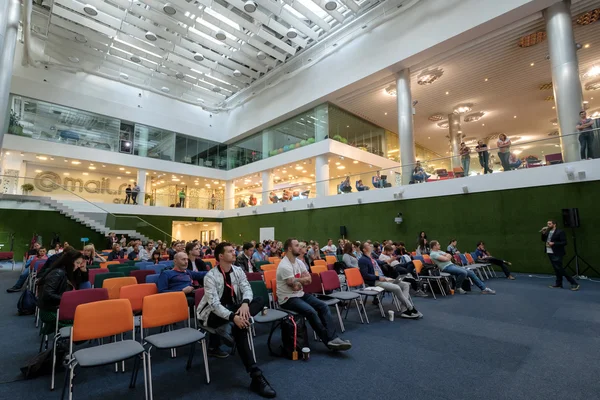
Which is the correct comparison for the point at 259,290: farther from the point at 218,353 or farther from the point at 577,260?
the point at 577,260

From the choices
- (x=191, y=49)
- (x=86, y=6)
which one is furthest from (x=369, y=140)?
(x=86, y=6)

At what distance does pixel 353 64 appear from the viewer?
14539mm

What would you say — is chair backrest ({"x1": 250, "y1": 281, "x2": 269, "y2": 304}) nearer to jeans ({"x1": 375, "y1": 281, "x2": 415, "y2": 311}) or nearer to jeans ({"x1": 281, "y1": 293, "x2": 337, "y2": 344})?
jeans ({"x1": 281, "y1": 293, "x2": 337, "y2": 344})

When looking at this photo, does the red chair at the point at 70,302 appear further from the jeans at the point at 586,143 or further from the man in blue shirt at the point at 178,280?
the jeans at the point at 586,143

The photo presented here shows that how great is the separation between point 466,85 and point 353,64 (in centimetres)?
577

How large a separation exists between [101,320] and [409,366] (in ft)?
10.2

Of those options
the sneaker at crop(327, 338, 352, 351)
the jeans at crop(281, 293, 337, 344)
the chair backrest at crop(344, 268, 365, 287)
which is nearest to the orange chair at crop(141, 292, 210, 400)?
the jeans at crop(281, 293, 337, 344)

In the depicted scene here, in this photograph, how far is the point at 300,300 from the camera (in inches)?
146

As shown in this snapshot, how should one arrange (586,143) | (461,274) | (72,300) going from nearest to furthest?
(72,300) < (461,274) < (586,143)

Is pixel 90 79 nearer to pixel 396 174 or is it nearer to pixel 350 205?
pixel 350 205

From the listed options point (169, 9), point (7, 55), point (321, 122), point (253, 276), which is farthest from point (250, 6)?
point (253, 276)

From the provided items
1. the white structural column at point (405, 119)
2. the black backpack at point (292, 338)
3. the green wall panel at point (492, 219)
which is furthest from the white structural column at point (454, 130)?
the black backpack at point (292, 338)

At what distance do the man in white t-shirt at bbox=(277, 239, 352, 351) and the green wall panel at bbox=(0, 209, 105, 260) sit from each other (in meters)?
14.6

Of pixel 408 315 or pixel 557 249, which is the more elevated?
pixel 557 249
